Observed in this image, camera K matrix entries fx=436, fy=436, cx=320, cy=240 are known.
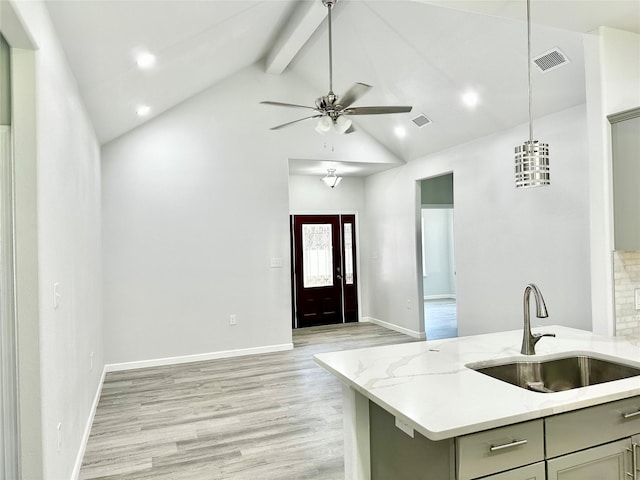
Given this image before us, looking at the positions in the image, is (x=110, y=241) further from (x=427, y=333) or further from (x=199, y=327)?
(x=427, y=333)

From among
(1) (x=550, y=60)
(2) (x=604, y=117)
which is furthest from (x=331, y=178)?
(2) (x=604, y=117)

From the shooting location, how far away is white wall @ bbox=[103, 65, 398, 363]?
5.40 meters

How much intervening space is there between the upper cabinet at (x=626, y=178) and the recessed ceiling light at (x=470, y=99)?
2.11 metres

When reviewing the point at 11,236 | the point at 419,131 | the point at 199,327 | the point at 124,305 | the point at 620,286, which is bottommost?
the point at 199,327

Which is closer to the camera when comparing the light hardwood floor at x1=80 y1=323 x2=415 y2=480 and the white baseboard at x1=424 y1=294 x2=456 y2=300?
the light hardwood floor at x1=80 y1=323 x2=415 y2=480

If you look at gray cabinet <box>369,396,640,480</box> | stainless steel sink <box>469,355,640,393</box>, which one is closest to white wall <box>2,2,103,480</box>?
gray cabinet <box>369,396,640,480</box>

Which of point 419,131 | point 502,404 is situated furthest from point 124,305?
point 502,404

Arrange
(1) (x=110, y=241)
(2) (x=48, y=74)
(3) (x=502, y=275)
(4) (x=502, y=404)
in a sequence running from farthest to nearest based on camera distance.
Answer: (1) (x=110, y=241), (3) (x=502, y=275), (2) (x=48, y=74), (4) (x=502, y=404)

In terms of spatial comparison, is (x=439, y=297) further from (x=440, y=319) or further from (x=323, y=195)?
(x=323, y=195)

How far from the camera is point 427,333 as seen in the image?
22.9 ft

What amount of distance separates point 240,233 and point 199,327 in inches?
53.1

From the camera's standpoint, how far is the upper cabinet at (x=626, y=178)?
2582mm

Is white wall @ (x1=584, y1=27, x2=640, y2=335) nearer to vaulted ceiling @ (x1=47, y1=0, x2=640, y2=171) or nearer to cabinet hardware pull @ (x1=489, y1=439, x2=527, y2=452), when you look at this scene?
vaulted ceiling @ (x1=47, y1=0, x2=640, y2=171)

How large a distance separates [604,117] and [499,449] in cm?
221
